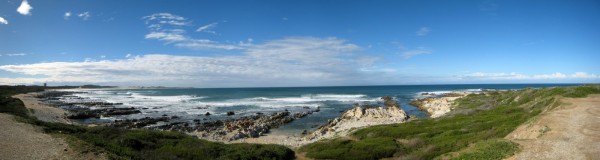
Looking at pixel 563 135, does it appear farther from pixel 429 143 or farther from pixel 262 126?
pixel 262 126

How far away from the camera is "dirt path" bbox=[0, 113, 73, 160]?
17688 millimetres

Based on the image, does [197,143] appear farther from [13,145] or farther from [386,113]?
[386,113]

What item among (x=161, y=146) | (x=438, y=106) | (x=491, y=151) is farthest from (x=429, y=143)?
(x=438, y=106)

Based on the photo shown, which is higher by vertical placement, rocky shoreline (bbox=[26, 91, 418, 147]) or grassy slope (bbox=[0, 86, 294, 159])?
grassy slope (bbox=[0, 86, 294, 159])

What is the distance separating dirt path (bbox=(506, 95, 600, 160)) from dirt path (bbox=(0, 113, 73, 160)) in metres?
21.9

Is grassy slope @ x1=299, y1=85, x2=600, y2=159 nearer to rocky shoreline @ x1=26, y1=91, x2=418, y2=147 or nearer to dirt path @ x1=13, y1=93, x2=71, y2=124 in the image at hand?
rocky shoreline @ x1=26, y1=91, x2=418, y2=147

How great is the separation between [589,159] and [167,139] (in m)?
24.4

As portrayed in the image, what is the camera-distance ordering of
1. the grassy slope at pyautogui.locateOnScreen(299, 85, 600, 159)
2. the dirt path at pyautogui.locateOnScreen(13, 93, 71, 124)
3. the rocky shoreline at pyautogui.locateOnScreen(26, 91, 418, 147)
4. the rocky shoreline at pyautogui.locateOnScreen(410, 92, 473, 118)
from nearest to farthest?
the grassy slope at pyautogui.locateOnScreen(299, 85, 600, 159) < the rocky shoreline at pyautogui.locateOnScreen(26, 91, 418, 147) < the dirt path at pyautogui.locateOnScreen(13, 93, 71, 124) < the rocky shoreline at pyautogui.locateOnScreen(410, 92, 473, 118)

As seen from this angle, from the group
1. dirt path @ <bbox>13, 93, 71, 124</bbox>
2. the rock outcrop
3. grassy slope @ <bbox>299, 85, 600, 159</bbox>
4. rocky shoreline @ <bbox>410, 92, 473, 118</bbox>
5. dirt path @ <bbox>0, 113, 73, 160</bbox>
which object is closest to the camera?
dirt path @ <bbox>0, 113, 73, 160</bbox>

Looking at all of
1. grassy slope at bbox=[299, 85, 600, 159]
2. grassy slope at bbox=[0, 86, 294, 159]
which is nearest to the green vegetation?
grassy slope at bbox=[299, 85, 600, 159]

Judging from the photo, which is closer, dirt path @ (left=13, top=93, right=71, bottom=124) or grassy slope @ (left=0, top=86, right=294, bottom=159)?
grassy slope @ (left=0, top=86, right=294, bottom=159)

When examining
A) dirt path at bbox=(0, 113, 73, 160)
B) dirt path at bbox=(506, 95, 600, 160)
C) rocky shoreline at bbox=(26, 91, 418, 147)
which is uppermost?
dirt path at bbox=(506, 95, 600, 160)

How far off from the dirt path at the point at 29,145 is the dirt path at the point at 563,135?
21.9 metres

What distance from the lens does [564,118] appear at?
22875 mm
